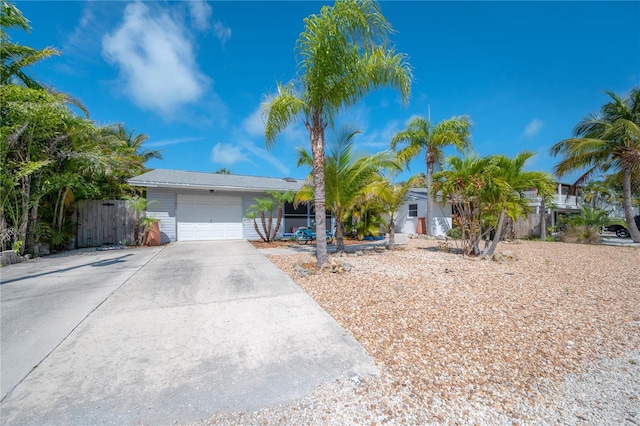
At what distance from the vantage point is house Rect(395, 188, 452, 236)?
17406mm

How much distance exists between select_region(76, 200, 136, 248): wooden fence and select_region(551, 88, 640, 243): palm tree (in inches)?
832

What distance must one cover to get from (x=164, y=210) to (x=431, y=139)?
15.3m

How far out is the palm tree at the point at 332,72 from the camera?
5.12 meters

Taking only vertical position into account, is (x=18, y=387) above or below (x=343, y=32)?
below

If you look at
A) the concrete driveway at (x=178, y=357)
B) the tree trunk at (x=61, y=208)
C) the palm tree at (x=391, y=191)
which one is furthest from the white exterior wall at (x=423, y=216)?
the tree trunk at (x=61, y=208)

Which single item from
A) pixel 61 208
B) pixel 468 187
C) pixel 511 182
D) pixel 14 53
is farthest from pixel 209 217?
pixel 511 182

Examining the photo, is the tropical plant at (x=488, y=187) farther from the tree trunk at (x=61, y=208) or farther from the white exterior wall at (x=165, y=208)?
the tree trunk at (x=61, y=208)

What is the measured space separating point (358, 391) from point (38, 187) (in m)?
10.6

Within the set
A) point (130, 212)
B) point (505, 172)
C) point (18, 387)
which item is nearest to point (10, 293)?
point (18, 387)

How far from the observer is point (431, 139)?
A: 51.7 ft

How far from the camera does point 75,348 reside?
2617mm

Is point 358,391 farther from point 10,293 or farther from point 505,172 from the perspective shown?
point 505,172

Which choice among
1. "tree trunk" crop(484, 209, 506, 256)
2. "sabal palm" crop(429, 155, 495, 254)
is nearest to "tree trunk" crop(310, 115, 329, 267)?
"sabal palm" crop(429, 155, 495, 254)

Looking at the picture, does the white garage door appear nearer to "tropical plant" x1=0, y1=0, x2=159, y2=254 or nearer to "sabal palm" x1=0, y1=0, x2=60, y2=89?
"tropical plant" x1=0, y1=0, x2=159, y2=254
